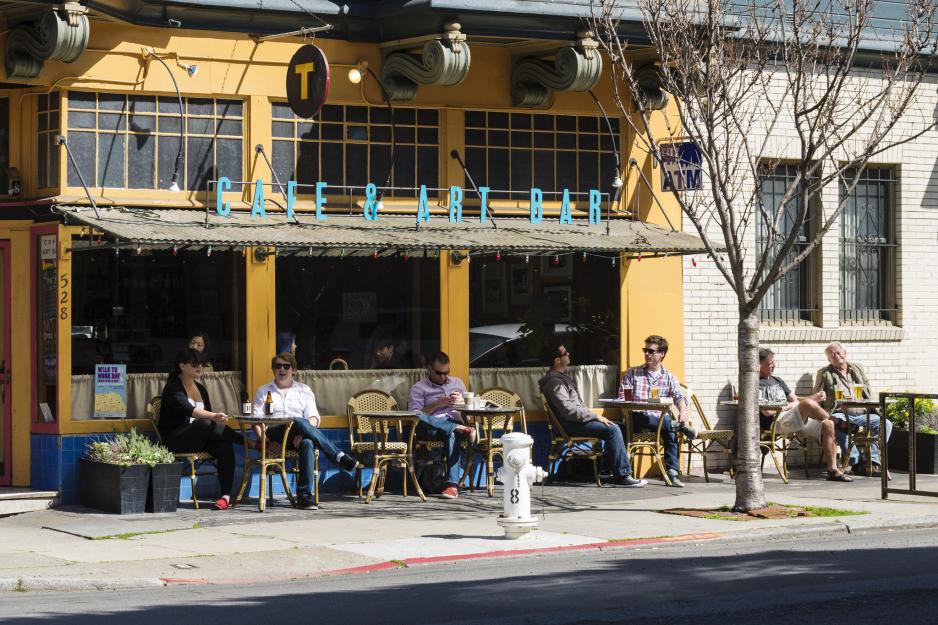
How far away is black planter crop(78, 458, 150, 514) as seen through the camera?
530 inches

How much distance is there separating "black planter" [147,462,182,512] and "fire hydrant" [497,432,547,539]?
337 cm

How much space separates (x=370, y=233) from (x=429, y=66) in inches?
73.5

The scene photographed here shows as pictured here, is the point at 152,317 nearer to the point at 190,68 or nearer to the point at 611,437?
the point at 190,68

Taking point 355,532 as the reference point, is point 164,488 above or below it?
above

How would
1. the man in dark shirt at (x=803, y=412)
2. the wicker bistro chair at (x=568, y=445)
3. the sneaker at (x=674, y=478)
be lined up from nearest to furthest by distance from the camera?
the wicker bistro chair at (x=568, y=445)
the sneaker at (x=674, y=478)
the man in dark shirt at (x=803, y=412)

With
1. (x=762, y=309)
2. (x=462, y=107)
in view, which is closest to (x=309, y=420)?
(x=462, y=107)

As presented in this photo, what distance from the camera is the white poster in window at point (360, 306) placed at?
15.6 metres

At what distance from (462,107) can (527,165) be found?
3.43 feet

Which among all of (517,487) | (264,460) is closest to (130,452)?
(264,460)

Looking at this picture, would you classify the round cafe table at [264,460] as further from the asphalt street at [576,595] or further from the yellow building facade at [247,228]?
the asphalt street at [576,595]

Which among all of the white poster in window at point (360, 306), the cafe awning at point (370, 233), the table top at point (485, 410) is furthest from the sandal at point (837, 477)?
the white poster in window at point (360, 306)

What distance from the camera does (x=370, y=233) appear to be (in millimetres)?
15000

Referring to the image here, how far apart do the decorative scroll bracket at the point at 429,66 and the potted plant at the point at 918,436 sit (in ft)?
23.3

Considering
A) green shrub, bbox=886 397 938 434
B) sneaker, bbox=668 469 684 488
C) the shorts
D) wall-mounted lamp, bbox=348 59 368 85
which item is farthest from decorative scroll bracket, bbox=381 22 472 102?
green shrub, bbox=886 397 938 434
